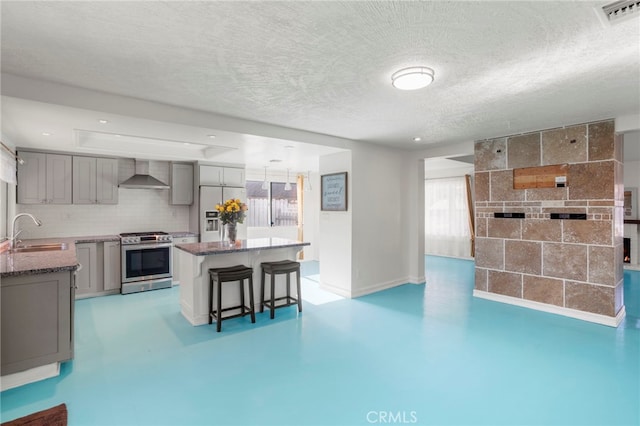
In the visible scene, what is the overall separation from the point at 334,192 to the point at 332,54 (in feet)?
10.4

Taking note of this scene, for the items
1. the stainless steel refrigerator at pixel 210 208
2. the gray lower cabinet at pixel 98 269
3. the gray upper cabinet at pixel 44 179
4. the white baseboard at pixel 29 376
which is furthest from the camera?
the stainless steel refrigerator at pixel 210 208

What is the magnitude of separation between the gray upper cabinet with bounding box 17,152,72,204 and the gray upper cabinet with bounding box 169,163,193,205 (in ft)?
5.19

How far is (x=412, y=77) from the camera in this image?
249 centimetres

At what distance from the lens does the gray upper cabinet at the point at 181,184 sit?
6156 millimetres

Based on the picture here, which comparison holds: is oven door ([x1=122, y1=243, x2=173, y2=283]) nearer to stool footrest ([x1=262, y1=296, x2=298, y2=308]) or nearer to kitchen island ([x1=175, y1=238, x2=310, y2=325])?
kitchen island ([x1=175, y1=238, x2=310, y2=325])

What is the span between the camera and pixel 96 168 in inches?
213

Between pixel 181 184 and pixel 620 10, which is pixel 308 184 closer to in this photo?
pixel 181 184

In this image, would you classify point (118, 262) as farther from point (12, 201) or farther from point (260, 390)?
point (260, 390)

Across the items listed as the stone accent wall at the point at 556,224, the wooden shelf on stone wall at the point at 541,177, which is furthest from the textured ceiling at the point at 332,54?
the wooden shelf on stone wall at the point at 541,177

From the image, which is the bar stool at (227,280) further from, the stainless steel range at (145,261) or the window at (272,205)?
the window at (272,205)

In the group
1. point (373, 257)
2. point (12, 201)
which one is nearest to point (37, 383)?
point (12, 201)

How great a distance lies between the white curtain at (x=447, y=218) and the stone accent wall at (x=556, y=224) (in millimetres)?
3984

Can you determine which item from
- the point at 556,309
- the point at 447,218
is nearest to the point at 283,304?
the point at 556,309

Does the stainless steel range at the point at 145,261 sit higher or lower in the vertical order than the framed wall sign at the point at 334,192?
lower
